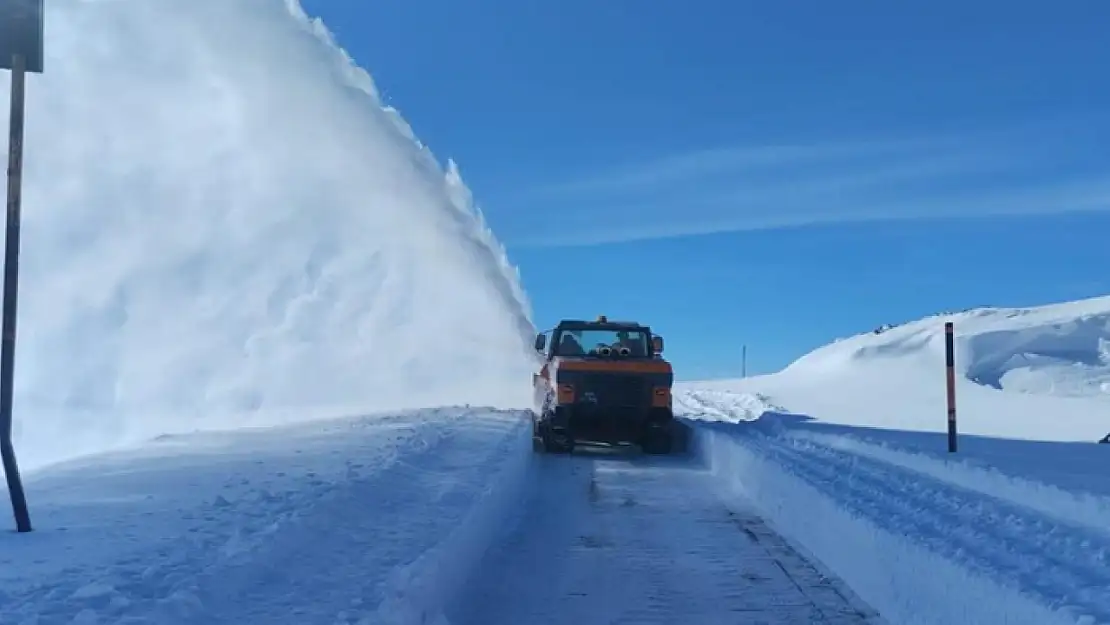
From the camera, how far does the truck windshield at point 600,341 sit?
15492 mm

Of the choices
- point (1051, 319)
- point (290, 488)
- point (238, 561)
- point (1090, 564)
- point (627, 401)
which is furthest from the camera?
point (1051, 319)

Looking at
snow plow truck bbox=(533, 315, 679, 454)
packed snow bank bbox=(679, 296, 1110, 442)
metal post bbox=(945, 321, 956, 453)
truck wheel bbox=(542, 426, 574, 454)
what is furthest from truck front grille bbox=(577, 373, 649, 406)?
packed snow bank bbox=(679, 296, 1110, 442)

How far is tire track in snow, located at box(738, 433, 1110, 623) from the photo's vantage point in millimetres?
4906

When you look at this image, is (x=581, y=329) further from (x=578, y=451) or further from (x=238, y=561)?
(x=238, y=561)

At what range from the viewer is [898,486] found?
8.84 meters

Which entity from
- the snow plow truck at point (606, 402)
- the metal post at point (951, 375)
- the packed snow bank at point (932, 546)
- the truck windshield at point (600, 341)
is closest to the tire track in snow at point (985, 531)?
the packed snow bank at point (932, 546)

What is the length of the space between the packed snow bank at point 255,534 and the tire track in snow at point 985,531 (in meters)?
2.97

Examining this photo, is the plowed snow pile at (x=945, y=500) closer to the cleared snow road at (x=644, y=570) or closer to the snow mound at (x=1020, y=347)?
the cleared snow road at (x=644, y=570)

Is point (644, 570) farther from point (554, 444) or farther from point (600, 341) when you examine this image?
point (600, 341)

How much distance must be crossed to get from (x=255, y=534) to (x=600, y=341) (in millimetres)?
10204

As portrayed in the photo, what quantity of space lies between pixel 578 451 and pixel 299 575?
34.0 ft

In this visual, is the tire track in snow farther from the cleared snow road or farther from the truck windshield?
the truck windshield

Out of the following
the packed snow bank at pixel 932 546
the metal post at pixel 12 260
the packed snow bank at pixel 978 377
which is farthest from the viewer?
the packed snow bank at pixel 978 377

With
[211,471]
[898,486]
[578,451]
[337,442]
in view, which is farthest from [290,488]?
[578,451]
